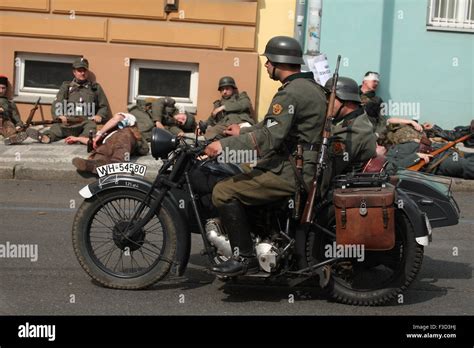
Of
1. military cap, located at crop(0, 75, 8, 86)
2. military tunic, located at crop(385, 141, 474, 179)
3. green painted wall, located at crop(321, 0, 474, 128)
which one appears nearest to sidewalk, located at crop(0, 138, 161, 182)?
military cap, located at crop(0, 75, 8, 86)

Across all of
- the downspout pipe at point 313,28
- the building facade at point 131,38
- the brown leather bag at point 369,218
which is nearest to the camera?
the brown leather bag at point 369,218

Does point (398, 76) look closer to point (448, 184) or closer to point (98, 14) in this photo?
point (98, 14)

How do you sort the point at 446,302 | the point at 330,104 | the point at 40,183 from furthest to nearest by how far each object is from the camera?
the point at 40,183 < the point at 446,302 < the point at 330,104

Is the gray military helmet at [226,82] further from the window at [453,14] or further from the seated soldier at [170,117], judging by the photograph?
the window at [453,14]

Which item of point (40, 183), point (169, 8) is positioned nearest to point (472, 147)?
point (169, 8)

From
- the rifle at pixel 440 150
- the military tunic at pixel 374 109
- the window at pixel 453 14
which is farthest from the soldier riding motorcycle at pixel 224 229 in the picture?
the window at pixel 453 14

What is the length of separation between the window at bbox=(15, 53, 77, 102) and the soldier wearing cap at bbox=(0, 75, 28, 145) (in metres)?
0.41

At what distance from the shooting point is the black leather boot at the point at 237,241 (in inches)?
242

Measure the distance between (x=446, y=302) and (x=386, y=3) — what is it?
8.29 meters

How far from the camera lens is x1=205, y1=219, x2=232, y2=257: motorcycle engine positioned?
6258 mm

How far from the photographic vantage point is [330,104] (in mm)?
6098

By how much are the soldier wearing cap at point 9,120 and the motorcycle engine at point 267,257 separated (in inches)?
293

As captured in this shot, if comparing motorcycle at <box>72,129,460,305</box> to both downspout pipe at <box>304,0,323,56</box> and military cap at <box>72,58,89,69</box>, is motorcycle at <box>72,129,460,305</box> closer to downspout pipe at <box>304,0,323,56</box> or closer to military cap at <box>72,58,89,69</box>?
downspout pipe at <box>304,0,323,56</box>

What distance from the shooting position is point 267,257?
616 cm
